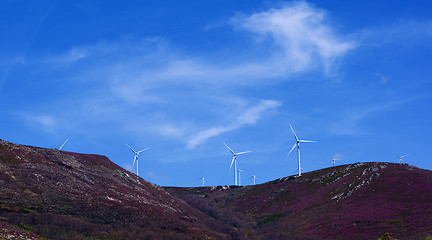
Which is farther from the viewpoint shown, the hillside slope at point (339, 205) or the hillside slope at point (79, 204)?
the hillside slope at point (339, 205)

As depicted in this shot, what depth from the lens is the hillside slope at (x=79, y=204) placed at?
6019cm

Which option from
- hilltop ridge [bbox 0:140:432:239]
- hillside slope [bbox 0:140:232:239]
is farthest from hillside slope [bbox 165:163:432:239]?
hillside slope [bbox 0:140:232:239]

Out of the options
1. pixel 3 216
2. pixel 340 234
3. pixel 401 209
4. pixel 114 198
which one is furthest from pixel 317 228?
pixel 3 216

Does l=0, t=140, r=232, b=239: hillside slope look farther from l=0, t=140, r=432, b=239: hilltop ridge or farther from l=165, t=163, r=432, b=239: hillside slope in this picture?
l=165, t=163, r=432, b=239: hillside slope

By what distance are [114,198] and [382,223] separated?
51.3m

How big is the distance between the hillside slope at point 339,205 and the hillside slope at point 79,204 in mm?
14487

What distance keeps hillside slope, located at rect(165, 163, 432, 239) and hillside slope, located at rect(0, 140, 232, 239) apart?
14.5 meters

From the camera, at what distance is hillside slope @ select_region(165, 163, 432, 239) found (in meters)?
79.9

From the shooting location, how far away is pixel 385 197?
94.8 metres

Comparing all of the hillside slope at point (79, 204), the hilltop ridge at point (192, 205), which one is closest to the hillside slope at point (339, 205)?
the hilltop ridge at point (192, 205)

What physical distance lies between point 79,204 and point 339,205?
2243 inches

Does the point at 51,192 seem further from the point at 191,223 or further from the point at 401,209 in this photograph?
the point at 401,209

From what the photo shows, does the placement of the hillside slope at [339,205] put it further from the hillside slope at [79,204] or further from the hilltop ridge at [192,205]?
the hillside slope at [79,204]

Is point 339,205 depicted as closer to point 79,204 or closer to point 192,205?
point 192,205
